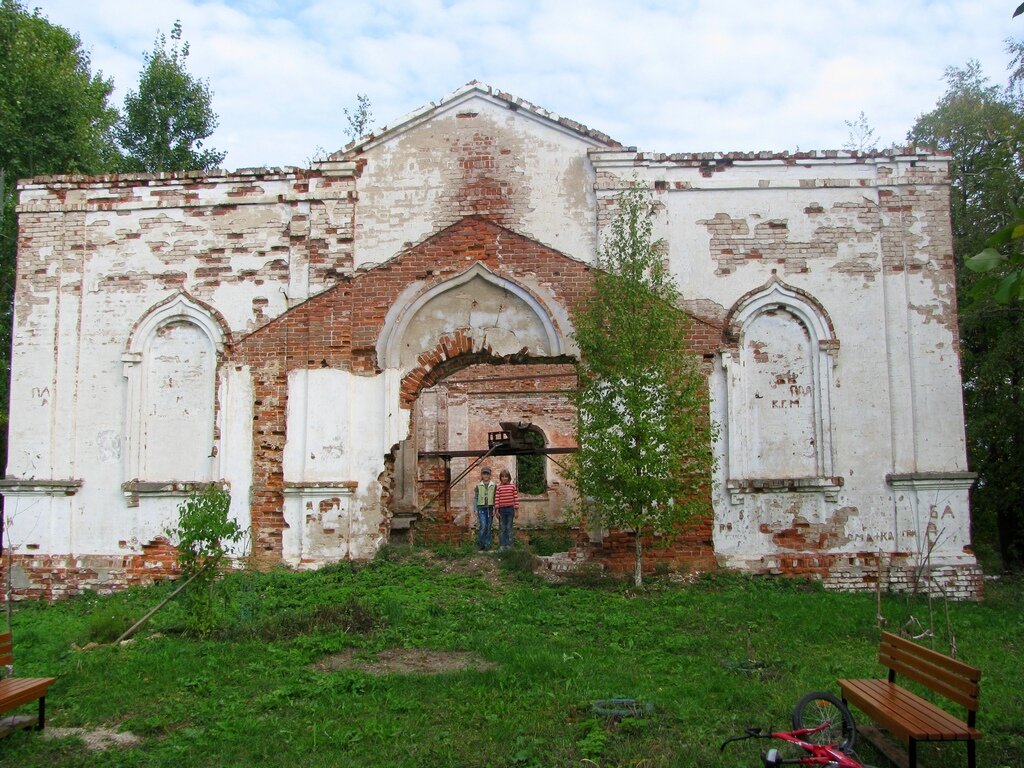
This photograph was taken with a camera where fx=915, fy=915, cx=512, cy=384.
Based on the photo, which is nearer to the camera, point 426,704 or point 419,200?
point 426,704

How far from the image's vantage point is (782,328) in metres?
12.1

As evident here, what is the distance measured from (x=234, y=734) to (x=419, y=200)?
8.16 m

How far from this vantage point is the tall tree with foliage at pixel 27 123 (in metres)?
16.7

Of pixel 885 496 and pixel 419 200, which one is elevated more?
pixel 419 200

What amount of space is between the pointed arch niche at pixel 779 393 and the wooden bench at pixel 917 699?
223 inches

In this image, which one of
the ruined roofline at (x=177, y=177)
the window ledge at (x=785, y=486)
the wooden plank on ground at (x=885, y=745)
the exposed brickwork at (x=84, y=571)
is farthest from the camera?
the ruined roofline at (x=177, y=177)

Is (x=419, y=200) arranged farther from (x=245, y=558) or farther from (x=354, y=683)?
(x=354, y=683)

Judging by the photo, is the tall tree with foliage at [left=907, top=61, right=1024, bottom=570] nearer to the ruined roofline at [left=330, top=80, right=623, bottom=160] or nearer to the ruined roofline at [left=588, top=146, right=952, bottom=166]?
the ruined roofline at [left=588, top=146, right=952, bottom=166]

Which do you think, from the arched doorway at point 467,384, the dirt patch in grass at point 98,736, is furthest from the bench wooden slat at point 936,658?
the arched doorway at point 467,384

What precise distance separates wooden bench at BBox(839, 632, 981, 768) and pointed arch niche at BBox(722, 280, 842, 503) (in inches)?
223

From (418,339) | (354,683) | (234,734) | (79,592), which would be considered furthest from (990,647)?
(79,592)


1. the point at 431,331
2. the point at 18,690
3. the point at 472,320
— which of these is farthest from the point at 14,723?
the point at 472,320

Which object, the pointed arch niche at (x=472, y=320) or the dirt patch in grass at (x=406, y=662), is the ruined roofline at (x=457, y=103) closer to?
the pointed arch niche at (x=472, y=320)

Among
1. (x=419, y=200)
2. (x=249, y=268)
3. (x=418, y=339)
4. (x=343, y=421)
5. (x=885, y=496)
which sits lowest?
(x=885, y=496)
